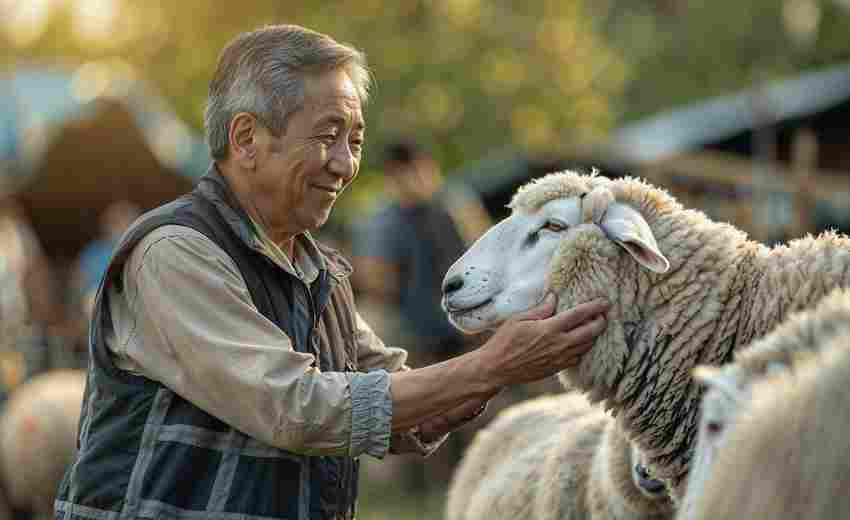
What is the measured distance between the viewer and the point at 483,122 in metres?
22.5

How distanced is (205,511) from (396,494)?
7.11m

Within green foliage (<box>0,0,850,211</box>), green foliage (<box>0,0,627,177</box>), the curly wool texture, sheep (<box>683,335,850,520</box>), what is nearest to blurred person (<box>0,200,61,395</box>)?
the curly wool texture

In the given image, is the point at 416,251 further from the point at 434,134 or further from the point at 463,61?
the point at 463,61

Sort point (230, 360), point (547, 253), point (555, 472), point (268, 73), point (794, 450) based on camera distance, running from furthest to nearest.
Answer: point (555, 472) < point (547, 253) < point (268, 73) < point (230, 360) < point (794, 450)

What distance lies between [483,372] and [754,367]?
0.78 metres

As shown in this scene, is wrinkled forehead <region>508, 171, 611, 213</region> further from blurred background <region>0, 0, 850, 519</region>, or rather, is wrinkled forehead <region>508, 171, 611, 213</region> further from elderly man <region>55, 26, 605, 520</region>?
blurred background <region>0, 0, 850, 519</region>

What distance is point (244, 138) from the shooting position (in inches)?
130

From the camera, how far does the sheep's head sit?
11.5ft

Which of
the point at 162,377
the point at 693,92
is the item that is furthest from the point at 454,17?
the point at 162,377

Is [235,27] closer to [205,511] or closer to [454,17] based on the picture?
[454,17]

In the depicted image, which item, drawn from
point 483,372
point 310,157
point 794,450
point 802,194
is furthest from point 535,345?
point 802,194

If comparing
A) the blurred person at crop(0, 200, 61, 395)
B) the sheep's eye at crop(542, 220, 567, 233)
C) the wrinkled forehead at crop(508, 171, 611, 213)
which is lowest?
the blurred person at crop(0, 200, 61, 395)

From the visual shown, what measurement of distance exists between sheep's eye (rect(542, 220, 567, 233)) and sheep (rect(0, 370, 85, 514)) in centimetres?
419

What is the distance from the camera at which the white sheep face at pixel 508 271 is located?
3.55 m
